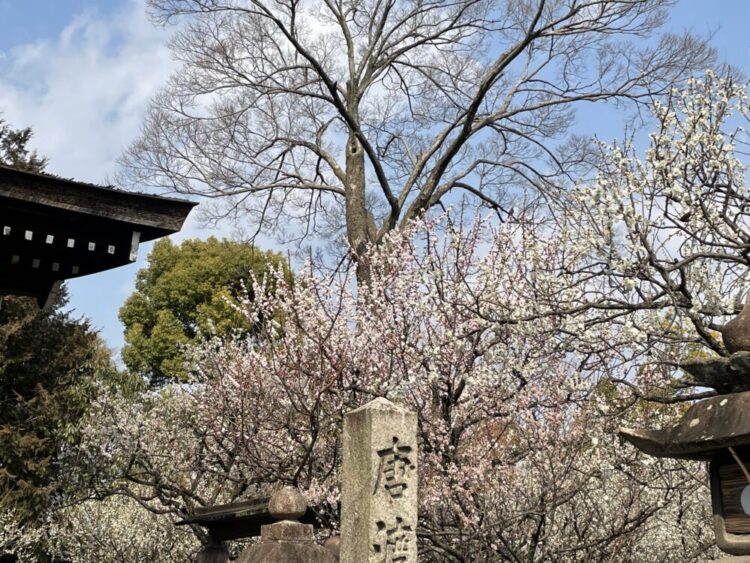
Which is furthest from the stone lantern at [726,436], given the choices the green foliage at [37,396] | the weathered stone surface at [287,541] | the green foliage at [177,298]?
the green foliage at [177,298]

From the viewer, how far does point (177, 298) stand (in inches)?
1068

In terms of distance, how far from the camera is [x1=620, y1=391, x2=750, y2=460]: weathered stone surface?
4.09 meters

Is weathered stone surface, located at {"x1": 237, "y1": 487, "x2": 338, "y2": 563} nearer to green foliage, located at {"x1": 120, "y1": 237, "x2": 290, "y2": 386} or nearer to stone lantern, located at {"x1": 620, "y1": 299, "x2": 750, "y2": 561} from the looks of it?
stone lantern, located at {"x1": 620, "y1": 299, "x2": 750, "y2": 561}

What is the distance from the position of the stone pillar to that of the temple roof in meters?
2.12

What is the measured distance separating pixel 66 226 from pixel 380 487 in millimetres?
3050

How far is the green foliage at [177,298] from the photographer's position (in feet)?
86.1

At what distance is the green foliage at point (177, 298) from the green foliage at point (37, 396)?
29.6 feet

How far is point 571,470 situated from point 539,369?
1.40 m

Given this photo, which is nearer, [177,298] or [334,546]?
[334,546]

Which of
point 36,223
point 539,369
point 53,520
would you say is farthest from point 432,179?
point 36,223

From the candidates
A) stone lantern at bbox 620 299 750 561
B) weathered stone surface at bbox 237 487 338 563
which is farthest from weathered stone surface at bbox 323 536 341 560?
stone lantern at bbox 620 299 750 561

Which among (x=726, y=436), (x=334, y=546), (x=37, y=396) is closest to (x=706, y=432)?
(x=726, y=436)

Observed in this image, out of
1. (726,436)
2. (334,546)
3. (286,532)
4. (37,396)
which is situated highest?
(37,396)

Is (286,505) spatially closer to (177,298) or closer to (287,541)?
(287,541)
